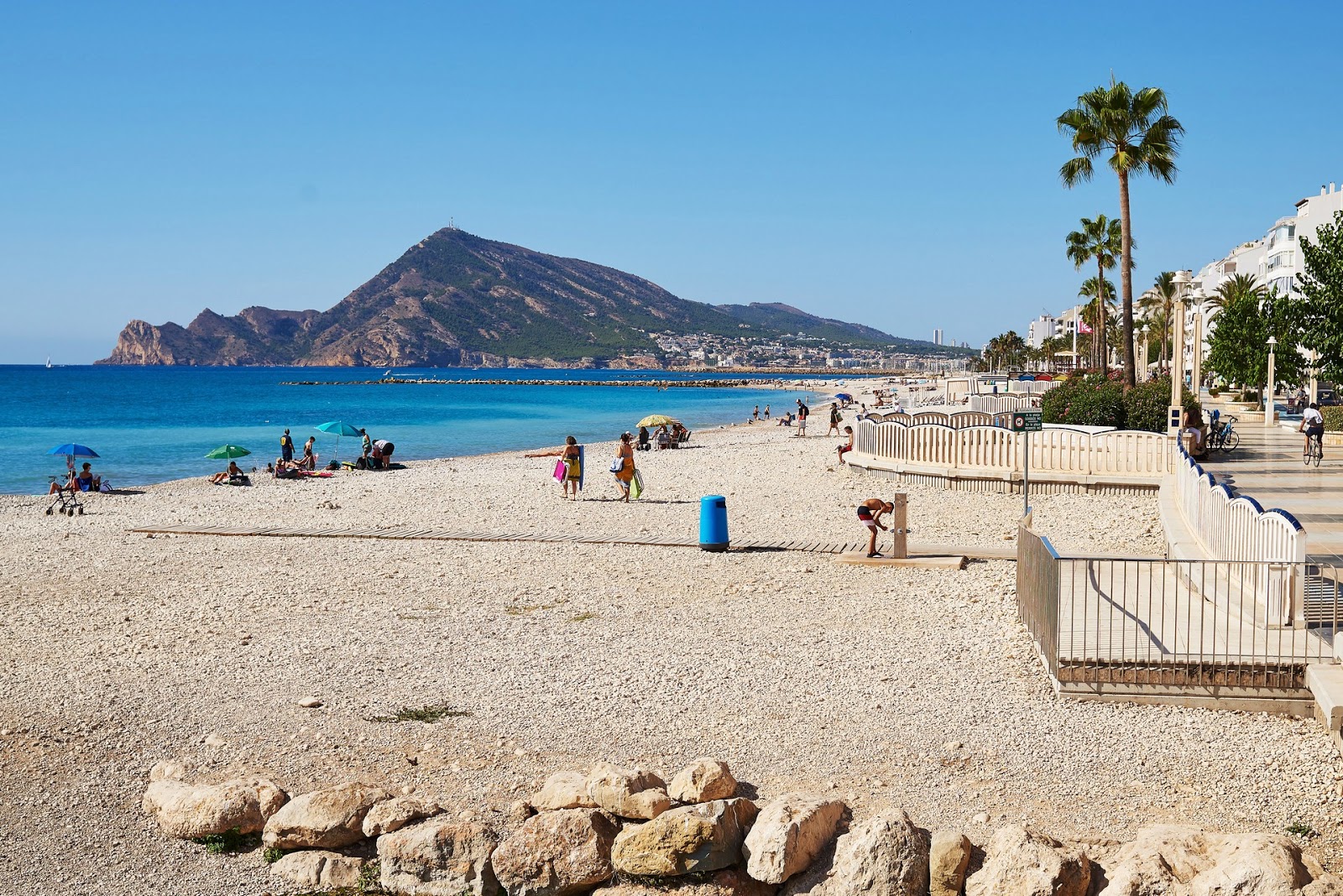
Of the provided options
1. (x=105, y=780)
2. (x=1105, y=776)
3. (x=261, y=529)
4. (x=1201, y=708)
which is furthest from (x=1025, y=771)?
(x=261, y=529)

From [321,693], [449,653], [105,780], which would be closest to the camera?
[105,780]

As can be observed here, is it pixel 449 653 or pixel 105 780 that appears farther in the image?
pixel 449 653

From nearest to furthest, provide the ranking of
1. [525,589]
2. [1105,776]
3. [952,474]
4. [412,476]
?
[1105,776], [525,589], [952,474], [412,476]

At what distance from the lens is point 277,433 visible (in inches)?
2702

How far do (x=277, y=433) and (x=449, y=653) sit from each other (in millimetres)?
62395

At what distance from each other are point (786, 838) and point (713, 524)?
9.44 metres

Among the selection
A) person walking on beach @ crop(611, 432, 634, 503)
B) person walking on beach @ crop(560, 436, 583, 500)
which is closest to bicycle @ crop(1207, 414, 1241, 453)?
person walking on beach @ crop(611, 432, 634, 503)

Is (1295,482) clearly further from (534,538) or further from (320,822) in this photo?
(320,822)

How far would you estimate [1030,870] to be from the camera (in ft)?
18.5

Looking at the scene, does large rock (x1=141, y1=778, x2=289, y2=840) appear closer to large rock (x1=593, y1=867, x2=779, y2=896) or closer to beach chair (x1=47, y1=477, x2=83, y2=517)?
large rock (x1=593, y1=867, x2=779, y2=896)

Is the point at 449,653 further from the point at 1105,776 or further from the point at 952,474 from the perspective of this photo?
the point at 952,474

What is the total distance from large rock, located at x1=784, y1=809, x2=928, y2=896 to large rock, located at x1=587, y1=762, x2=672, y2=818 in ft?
2.99

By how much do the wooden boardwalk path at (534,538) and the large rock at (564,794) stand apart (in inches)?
339

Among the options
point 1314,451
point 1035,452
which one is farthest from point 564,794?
point 1314,451
